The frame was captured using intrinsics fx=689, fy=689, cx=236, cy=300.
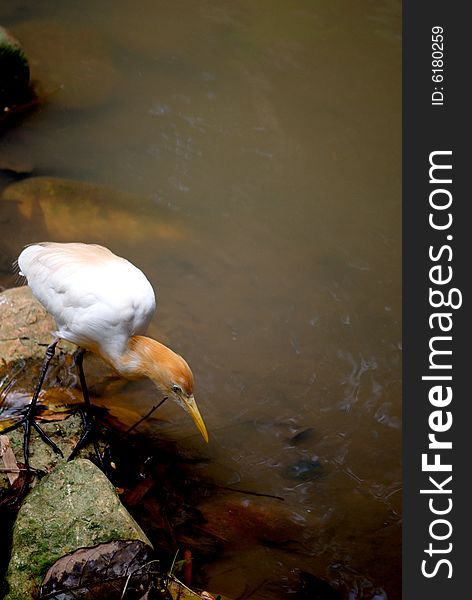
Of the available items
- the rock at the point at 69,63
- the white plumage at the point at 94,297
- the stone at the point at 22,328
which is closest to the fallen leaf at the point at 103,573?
the white plumage at the point at 94,297

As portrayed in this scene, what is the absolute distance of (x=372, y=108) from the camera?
24.9 ft

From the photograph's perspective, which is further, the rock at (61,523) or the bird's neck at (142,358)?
the bird's neck at (142,358)

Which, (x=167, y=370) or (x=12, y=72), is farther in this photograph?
(x=12, y=72)

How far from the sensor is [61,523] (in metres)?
3.04

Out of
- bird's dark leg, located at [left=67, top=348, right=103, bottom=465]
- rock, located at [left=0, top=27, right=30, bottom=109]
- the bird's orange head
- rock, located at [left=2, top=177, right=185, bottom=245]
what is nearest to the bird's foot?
bird's dark leg, located at [left=67, top=348, right=103, bottom=465]

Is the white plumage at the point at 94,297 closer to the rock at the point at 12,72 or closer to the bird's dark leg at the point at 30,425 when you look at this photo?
the bird's dark leg at the point at 30,425

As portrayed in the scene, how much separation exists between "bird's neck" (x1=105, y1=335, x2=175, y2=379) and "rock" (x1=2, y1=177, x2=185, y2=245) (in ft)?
6.64

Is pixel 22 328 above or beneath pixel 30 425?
above

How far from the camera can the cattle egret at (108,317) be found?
3.79 meters

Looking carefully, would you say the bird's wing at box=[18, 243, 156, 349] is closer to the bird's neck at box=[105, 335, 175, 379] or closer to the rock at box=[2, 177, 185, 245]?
the bird's neck at box=[105, 335, 175, 379]

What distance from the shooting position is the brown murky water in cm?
435

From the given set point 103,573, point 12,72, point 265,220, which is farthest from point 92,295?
point 12,72

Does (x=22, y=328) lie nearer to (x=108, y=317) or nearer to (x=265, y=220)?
(x=108, y=317)

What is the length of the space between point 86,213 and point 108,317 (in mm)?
2356
